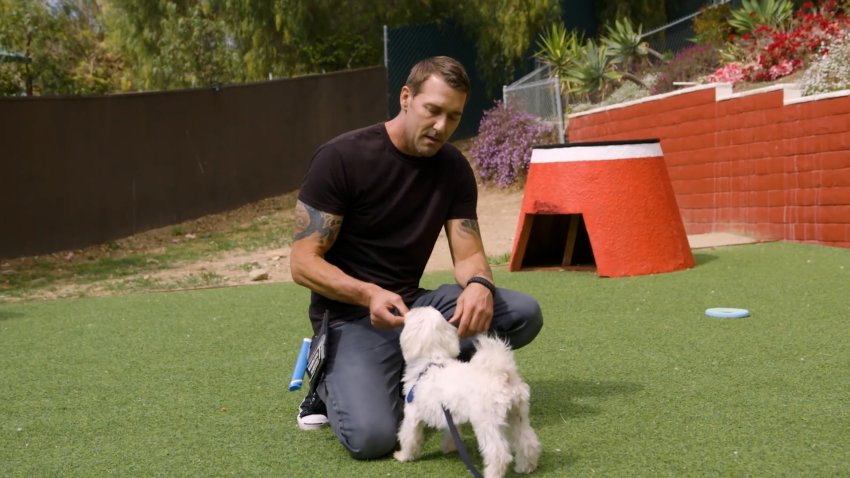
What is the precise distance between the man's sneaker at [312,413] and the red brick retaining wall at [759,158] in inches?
233

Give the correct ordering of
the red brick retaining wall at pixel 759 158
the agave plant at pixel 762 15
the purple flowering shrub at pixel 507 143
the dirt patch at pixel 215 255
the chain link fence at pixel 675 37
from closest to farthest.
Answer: the red brick retaining wall at pixel 759 158
the dirt patch at pixel 215 255
the agave plant at pixel 762 15
the purple flowering shrub at pixel 507 143
the chain link fence at pixel 675 37

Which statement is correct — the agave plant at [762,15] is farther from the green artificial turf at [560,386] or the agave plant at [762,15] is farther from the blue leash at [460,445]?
the blue leash at [460,445]

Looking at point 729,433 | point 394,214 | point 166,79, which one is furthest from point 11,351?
point 166,79

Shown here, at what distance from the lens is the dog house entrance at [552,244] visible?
8742 mm

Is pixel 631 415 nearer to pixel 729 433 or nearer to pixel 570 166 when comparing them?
pixel 729 433

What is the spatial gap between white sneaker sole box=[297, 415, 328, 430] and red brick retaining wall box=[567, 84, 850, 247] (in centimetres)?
594

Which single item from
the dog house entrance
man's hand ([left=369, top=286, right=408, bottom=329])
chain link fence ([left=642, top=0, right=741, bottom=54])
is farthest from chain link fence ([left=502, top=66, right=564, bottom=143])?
man's hand ([left=369, top=286, right=408, bottom=329])

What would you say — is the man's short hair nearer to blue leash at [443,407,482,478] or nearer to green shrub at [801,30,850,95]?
blue leash at [443,407,482,478]

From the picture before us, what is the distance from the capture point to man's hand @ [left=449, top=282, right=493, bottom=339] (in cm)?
351

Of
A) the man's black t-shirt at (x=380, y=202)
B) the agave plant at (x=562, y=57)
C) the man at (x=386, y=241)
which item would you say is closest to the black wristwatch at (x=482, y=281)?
the man at (x=386, y=241)

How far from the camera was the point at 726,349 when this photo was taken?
4.85 metres

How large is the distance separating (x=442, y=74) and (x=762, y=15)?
11.5 metres

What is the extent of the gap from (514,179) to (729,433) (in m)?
12.8

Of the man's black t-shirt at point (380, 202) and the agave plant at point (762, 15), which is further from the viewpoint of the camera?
the agave plant at point (762, 15)
